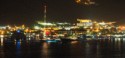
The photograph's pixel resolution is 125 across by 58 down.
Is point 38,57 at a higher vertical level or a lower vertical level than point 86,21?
lower

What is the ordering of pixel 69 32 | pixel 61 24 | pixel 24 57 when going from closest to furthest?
pixel 24 57
pixel 69 32
pixel 61 24

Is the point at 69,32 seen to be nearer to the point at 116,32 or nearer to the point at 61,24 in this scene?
the point at 61,24

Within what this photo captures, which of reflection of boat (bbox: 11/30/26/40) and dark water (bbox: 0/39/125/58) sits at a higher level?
reflection of boat (bbox: 11/30/26/40)

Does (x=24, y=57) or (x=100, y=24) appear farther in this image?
(x=100, y=24)

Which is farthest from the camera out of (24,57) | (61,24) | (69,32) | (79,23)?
(79,23)

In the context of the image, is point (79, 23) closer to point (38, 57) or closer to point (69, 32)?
point (69, 32)

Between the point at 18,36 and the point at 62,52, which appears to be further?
the point at 18,36

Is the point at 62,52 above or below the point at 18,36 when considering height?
below

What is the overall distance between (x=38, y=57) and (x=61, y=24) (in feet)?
206

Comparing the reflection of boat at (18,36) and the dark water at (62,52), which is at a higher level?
the reflection of boat at (18,36)

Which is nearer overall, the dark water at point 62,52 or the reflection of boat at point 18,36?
the dark water at point 62,52

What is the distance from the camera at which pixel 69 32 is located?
94.2m

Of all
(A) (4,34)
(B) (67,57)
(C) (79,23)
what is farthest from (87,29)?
(B) (67,57)

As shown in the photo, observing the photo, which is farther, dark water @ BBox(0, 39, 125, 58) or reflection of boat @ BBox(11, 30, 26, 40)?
reflection of boat @ BBox(11, 30, 26, 40)
